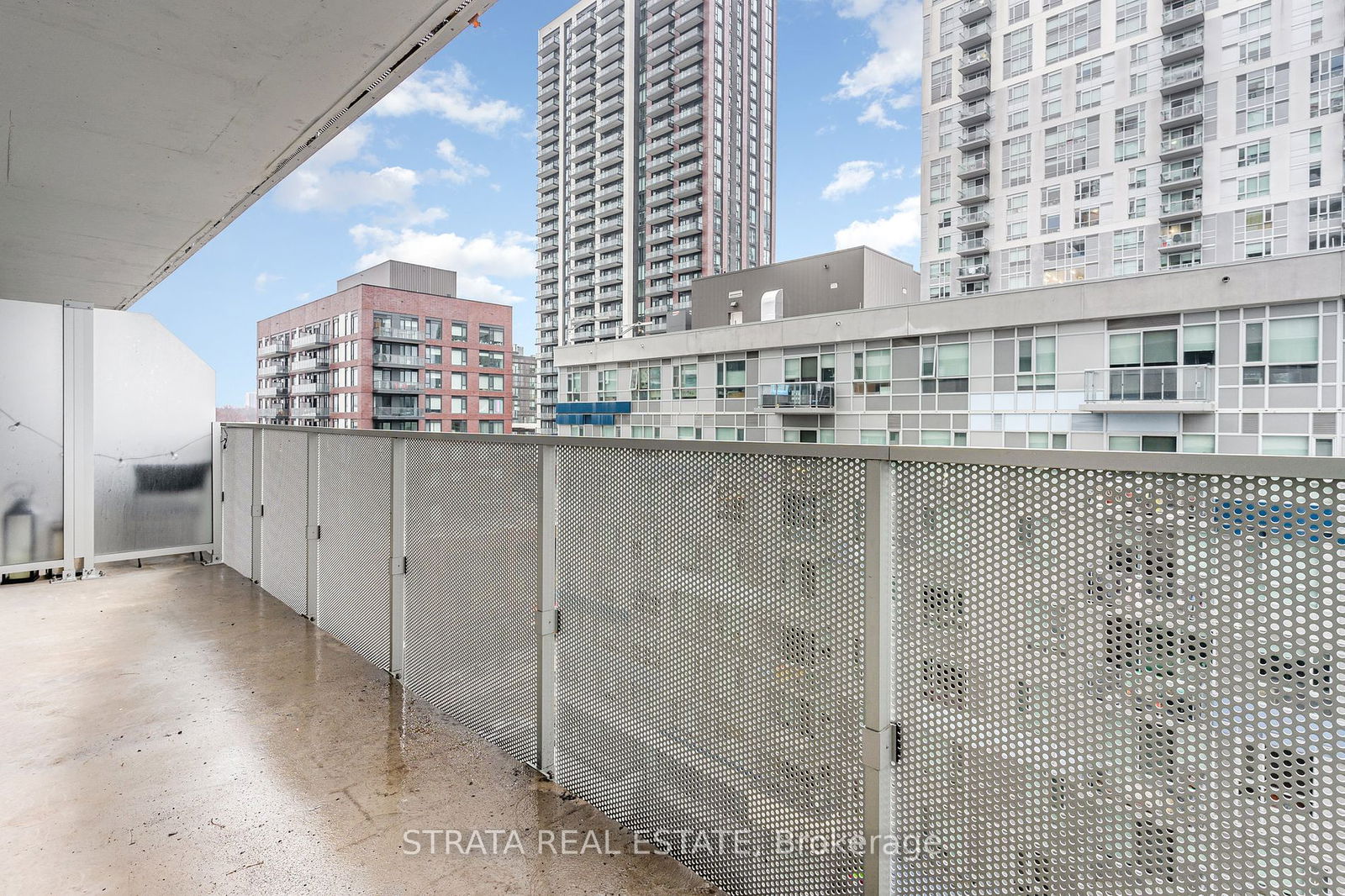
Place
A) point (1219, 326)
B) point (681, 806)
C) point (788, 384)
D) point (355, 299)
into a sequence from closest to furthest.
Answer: point (681, 806) → point (1219, 326) → point (788, 384) → point (355, 299)

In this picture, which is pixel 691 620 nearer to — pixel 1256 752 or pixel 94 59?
pixel 1256 752

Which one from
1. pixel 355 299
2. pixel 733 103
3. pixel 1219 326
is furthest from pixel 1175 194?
pixel 355 299

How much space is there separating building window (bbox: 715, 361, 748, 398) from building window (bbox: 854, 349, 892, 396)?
12.8ft

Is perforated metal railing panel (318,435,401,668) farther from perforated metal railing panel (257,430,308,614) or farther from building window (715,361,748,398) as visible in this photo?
building window (715,361,748,398)

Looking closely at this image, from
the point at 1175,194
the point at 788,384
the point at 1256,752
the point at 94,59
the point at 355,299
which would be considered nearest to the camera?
the point at 1256,752

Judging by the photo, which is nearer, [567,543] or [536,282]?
[567,543]

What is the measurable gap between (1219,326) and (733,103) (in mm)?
48944

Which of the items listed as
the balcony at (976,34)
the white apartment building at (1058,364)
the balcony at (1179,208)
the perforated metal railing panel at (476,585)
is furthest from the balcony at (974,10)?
the perforated metal railing panel at (476,585)

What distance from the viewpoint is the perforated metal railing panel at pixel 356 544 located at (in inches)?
123

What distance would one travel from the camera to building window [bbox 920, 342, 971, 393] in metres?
16.1

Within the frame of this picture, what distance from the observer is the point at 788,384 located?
63.5 feet

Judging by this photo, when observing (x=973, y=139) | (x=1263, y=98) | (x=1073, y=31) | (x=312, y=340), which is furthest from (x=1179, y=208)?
(x=312, y=340)

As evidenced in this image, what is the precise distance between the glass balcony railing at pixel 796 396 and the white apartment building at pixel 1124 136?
6787 mm

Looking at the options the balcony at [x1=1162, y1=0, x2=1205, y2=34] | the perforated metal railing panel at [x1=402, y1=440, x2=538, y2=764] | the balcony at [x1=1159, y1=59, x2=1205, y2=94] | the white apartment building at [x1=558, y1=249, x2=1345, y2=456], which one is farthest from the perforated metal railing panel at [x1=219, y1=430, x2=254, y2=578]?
the balcony at [x1=1162, y1=0, x2=1205, y2=34]
